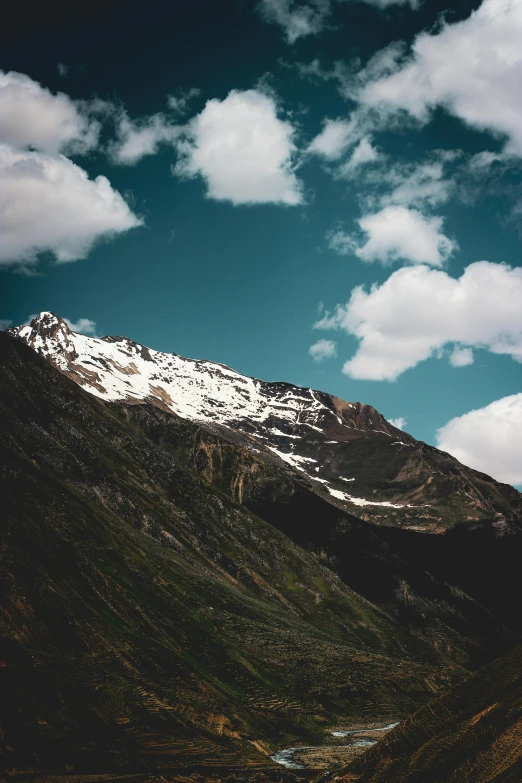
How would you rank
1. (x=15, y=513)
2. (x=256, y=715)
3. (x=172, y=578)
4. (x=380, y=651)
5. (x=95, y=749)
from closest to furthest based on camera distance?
(x=95, y=749) → (x=256, y=715) → (x=15, y=513) → (x=172, y=578) → (x=380, y=651)

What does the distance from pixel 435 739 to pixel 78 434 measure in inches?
5374

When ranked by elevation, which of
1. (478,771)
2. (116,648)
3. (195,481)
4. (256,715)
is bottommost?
(256,715)

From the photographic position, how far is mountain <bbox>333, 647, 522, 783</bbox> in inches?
395

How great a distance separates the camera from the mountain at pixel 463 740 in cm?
1003

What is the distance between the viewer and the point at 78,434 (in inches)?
5502

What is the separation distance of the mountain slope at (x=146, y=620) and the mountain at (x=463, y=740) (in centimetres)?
2171

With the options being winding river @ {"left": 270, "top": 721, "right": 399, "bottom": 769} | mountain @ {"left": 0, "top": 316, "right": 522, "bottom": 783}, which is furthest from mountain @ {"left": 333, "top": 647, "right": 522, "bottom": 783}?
winding river @ {"left": 270, "top": 721, "right": 399, "bottom": 769}

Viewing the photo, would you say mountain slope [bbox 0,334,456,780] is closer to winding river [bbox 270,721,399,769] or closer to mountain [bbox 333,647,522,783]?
winding river [bbox 270,721,399,769]

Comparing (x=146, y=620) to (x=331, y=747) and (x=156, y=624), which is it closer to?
(x=156, y=624)

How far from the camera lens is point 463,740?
10703 millimetres

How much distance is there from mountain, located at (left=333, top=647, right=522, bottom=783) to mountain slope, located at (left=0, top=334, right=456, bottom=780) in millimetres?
21706

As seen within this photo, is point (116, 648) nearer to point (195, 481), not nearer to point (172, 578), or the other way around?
point (172, 578)

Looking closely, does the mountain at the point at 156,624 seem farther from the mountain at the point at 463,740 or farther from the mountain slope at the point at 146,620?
the mountain at the point at 463,740

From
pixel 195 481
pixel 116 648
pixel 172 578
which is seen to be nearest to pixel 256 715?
pixel 116 648
